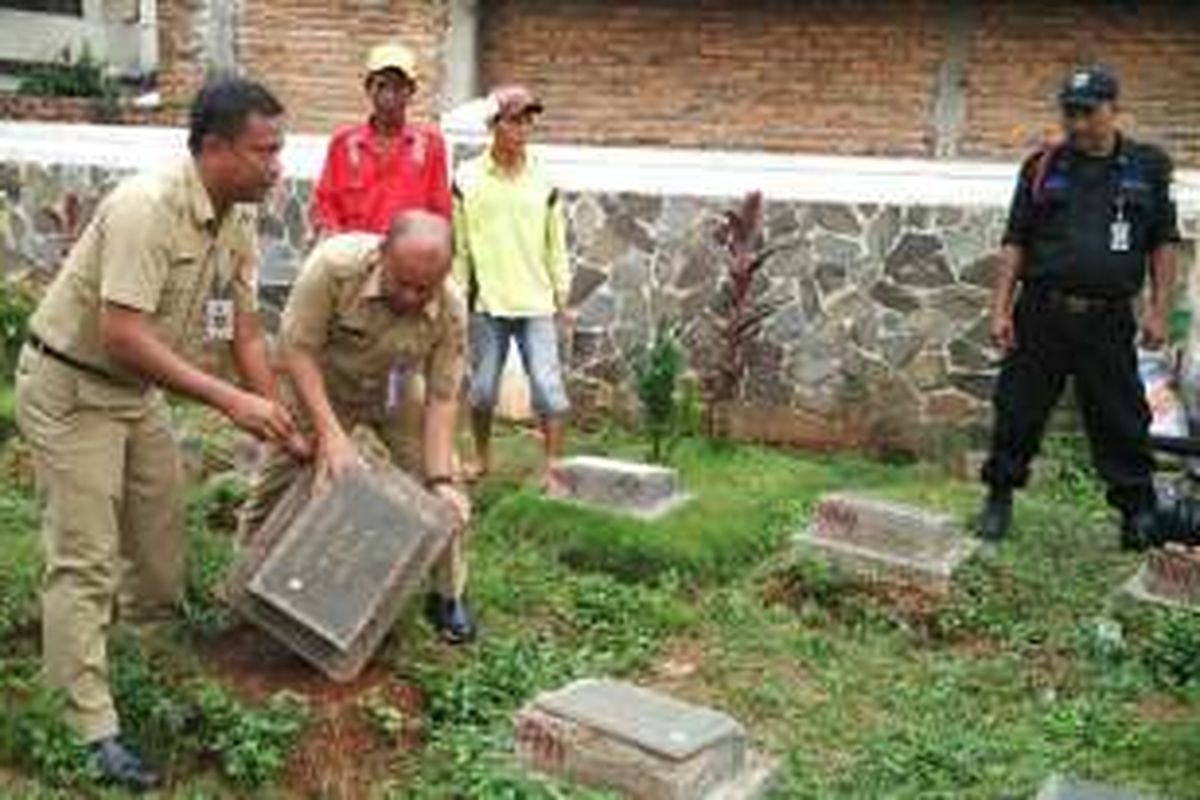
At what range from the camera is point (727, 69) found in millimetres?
13164

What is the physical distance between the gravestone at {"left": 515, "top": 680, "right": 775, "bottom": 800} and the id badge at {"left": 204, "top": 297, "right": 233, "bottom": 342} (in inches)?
54.1

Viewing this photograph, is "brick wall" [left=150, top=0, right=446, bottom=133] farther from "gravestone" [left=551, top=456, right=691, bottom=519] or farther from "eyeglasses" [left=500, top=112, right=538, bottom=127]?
"gravestone" [left=551, top=456, right=691, bottom=519]

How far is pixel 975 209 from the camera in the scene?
921cm

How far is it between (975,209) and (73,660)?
599 cm

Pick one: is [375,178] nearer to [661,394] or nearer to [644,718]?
[661,394]

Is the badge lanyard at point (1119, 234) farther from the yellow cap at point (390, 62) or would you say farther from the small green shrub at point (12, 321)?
the small green shrub at point (12, 321)

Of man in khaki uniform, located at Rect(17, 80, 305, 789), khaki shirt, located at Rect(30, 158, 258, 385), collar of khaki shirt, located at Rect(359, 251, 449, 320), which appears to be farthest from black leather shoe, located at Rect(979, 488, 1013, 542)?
khaki shirt, located at Rect(30, 158, 258, 385)

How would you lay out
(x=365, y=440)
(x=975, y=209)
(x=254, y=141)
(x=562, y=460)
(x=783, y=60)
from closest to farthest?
(x=254, y=141)
(x=365, y=440)
(x=562, y=460)
(x=975, y=209)
(x=783, y=60)

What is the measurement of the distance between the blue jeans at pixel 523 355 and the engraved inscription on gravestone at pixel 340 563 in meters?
2.49

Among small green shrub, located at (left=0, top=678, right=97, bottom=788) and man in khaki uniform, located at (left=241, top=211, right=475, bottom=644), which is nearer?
small green shrub, located at (left=0, top=678, right=97, bottom=788)

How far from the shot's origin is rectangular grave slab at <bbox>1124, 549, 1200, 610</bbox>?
6598 millimetres

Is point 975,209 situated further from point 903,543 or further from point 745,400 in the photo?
point 903,543

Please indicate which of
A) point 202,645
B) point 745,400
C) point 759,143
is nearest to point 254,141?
point 202,645

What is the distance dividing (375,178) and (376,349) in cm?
196
